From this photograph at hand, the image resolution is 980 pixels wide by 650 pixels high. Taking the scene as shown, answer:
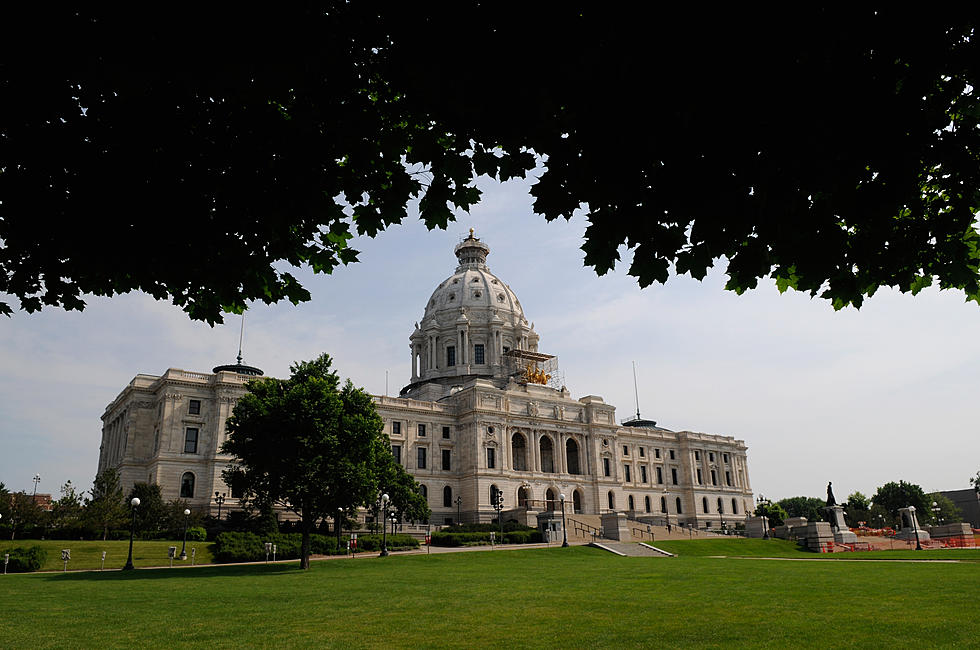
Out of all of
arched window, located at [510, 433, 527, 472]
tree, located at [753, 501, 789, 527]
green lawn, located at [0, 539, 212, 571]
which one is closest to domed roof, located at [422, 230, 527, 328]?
arched window, located at [510, 433, 527, 472]

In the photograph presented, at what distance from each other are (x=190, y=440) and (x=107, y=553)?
26.8 m

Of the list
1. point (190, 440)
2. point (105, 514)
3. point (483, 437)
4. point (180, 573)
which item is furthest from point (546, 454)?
point (180, 573)

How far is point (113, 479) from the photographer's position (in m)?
52.8

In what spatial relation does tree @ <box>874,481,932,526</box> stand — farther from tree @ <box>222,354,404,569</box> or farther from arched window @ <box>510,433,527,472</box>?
tree @ <box>222,354,404,569</box>

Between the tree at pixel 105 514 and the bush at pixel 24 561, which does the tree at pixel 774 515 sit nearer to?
the tree at pixel 105 514

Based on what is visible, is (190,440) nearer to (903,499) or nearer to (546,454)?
(546,454)

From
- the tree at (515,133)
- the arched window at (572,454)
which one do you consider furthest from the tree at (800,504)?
the tree at (515,133)

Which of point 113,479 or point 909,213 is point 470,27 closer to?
point 909,213

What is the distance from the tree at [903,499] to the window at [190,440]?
99.8m

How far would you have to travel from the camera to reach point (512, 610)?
582 inches

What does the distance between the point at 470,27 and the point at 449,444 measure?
74580 millimetres

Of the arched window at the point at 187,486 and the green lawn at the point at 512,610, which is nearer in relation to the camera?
the green lawn at the point at 512,610

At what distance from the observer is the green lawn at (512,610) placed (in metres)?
11.1

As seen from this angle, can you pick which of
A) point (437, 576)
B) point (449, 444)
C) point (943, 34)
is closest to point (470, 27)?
point (943, 34)
